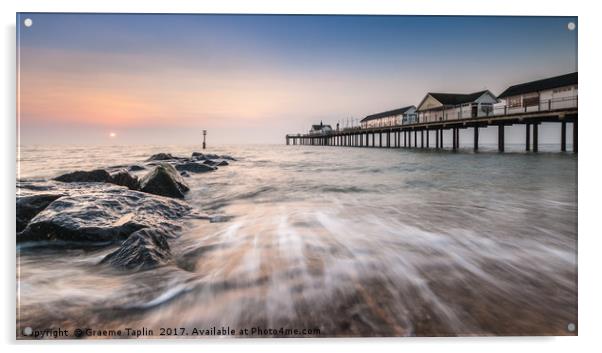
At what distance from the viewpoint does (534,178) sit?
471cm

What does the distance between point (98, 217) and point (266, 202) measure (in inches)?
87.2

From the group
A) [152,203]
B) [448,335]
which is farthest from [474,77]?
[152,203]

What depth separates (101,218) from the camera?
3.30 meters

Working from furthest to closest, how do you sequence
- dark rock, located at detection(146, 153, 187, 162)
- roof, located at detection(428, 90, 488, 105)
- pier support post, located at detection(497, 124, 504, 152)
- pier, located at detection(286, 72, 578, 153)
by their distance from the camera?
1. pier support post, located at detection(497, 124, 504, 152)
2. dark rock, located at detection(146, 153, 187, 162)
3. roof, located at detection(428, 90, 488, 105)
4. pier, located at detection(286, 72, 578, 153)

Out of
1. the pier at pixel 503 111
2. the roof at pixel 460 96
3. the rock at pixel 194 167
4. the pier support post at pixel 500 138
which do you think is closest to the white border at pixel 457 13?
the pier at pixel 503 111

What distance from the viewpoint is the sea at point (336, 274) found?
2.24 meters

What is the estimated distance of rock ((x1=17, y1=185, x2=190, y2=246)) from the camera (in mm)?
3018

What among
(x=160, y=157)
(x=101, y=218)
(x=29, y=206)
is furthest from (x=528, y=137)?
(x=29, y=206)

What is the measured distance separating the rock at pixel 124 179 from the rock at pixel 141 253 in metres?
2.50

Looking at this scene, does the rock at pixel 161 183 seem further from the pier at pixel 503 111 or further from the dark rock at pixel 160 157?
the pier at pixel 503 111

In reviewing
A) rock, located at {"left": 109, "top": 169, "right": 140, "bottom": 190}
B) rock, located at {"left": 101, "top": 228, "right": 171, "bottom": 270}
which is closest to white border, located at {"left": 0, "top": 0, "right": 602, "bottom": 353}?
rock, located at {"left": 101, "top": 228, "right": 171, "bottom": 270}

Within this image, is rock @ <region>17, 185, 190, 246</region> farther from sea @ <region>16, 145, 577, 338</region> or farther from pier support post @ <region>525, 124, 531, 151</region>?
pier support post @ <region>525, 124, 531, 151</region>

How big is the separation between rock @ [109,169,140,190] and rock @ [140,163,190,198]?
4.4 inches

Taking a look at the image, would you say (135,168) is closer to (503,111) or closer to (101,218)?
(101,218)
